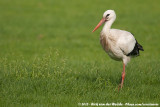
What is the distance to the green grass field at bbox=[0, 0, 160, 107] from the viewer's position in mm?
6688

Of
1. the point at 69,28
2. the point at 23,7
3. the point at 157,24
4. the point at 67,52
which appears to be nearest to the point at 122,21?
the point at 157,24

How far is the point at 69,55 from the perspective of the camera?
13555 millimetres

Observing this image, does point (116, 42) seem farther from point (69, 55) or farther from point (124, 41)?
point (69, 55)

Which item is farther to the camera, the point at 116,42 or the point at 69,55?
the point at 69,55

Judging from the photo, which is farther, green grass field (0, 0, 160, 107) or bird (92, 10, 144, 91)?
bird (92, 10, 144, 91)

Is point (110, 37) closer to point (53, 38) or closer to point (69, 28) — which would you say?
point (53, 38)

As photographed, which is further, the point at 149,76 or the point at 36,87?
the point at 149,76

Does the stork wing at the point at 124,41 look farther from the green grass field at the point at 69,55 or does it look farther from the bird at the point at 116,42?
the green grass field at the point at 69,55

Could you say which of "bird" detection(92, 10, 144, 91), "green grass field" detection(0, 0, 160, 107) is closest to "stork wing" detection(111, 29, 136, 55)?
"bird" detection(92, 10, 144, 91)

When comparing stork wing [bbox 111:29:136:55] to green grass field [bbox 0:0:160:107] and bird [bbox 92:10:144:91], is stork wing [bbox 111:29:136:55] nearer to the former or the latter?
bird [bbox 92:10:144:91]

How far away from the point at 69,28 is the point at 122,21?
135 inches

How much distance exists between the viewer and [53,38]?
16.8 meters

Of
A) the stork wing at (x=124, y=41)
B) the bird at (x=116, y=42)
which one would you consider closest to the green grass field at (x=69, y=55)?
the bird at (x=116, y=42)

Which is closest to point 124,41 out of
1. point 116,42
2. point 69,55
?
point 116,42
